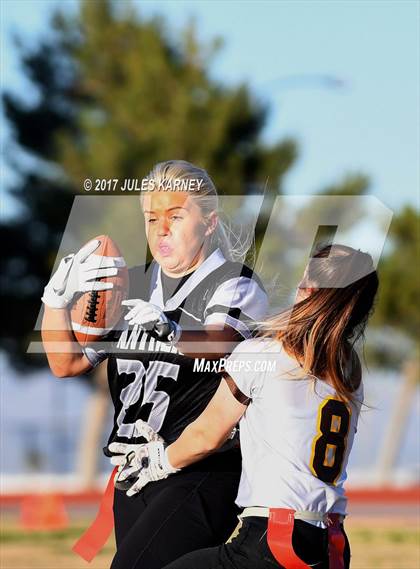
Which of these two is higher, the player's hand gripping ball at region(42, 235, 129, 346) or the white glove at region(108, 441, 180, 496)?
the player's hand gripping ball at region(42, 235, 129, 346)

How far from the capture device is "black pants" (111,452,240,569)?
10.9 ft

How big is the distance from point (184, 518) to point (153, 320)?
0.60 m

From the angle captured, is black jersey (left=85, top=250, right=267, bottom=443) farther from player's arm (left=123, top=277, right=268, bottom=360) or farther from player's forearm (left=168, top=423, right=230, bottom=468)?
player's forearm (left=168, top=423, right=230, bottom=468)

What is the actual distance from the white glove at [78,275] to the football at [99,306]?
0.06 feet

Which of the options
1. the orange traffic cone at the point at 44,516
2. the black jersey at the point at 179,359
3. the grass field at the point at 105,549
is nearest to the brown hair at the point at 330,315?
the black jersey at the point at 179,359

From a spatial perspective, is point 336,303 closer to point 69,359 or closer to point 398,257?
point 69,359

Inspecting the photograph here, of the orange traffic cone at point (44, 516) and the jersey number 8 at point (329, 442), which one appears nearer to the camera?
the jersey number 8 at point (329, 442)

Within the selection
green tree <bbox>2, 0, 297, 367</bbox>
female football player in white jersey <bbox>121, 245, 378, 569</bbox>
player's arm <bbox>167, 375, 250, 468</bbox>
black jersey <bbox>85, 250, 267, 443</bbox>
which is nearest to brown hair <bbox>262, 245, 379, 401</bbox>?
female football player in white jersey <bbox>121, 245, 378, 569</bbox>

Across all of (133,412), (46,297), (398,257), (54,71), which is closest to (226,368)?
(133,412)

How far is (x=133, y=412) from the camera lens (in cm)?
360

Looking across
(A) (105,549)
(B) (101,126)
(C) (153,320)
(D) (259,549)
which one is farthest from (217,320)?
(B) (101,126)

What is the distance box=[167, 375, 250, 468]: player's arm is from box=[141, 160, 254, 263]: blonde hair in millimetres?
676

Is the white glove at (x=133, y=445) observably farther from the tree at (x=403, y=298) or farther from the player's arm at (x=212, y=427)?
the tree at (x=403, y=298)

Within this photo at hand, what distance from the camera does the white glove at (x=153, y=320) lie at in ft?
11.3
